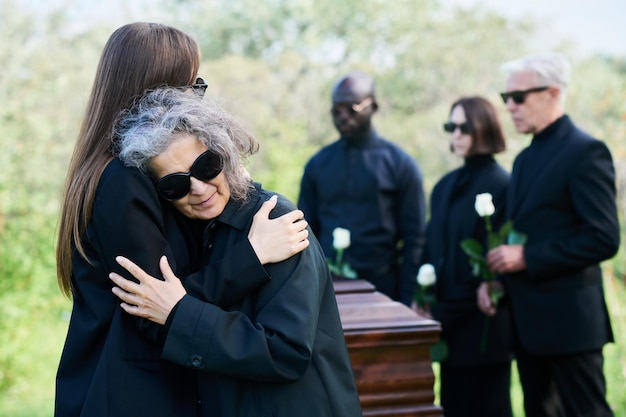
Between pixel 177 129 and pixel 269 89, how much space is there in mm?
15753

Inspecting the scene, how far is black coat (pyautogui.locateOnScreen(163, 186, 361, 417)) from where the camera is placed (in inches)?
81.7

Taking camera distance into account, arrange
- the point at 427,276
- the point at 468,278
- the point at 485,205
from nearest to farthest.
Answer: the point at 485,205
the point at 427,276
the point at 468,278

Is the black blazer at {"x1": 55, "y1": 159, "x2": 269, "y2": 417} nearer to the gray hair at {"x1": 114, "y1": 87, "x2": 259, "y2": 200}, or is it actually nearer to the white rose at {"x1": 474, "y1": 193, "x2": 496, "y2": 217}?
the gray hair at {"x1": 114, "y1": 87, "x2": 259, "y2": 200}

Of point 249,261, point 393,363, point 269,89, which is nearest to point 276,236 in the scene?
point 249,261

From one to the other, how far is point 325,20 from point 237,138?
20.2 metres

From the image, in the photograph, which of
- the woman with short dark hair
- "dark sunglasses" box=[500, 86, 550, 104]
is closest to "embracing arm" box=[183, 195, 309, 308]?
the woman with short dark hair

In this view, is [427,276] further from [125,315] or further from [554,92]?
[125,315]

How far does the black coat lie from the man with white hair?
2.00 meters

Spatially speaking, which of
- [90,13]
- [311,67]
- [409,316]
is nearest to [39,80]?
[90,13]

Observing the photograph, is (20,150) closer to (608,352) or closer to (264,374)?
(608,352)

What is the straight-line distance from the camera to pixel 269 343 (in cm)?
209

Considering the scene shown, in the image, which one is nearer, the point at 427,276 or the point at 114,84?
the point at 114,84

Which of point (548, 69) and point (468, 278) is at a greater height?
point (548, 69)

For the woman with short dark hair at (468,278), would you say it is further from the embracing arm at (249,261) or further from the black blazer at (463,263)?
the embracing arm at (249,261)
